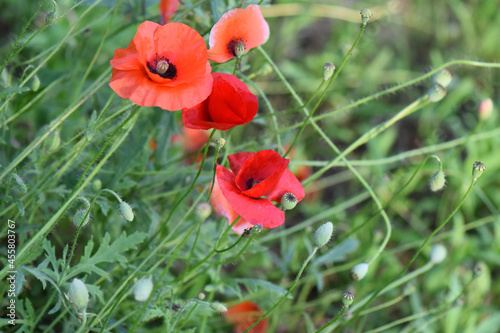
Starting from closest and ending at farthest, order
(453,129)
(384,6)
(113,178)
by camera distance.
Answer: (113,178), (453,129), (384,6)

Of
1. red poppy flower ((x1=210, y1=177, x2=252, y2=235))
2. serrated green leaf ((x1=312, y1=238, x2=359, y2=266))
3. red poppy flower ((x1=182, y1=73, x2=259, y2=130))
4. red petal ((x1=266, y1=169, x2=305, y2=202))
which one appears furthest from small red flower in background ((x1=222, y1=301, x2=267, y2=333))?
red poppy flower ((x1=182, y1=73, x2=259, y2=130))

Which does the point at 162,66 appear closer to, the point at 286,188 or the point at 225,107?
→ the point at 225,107

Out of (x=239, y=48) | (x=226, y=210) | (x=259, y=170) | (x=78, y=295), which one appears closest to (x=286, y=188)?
(x=259, y=170)

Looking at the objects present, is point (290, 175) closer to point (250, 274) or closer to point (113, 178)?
point (113, 178)

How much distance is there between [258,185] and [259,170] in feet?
0.33

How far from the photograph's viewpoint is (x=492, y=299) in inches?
72.2

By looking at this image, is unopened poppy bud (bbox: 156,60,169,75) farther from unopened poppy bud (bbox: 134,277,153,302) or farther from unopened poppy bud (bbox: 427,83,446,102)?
unopened poppy bud (bbox: 427,83,446,102)

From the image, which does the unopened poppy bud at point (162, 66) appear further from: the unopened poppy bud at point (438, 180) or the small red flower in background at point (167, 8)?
the unopened poppy bud at point (438, 180)

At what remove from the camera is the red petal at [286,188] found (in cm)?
100

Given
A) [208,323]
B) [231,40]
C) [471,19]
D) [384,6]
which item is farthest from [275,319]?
[471,19]

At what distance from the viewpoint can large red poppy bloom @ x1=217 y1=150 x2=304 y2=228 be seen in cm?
90

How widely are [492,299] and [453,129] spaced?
0.72 metres

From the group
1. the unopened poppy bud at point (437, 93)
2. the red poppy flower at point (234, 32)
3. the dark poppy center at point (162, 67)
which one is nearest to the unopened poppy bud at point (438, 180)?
the unopened poppy bud at point (437, 93)

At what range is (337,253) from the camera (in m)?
1.46
